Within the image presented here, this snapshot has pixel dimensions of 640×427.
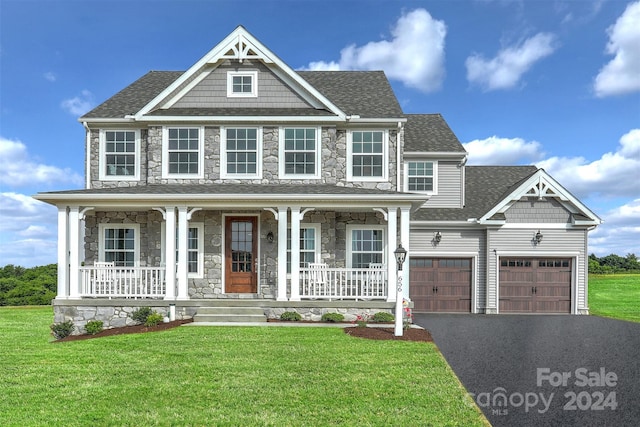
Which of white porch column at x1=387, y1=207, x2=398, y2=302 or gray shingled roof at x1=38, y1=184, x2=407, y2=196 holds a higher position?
gray shingled roof at x1=38, y1=184, x2=407, y2=196

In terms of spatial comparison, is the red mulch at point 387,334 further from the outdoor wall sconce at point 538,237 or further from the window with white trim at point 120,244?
the window with white trim at point 120,244

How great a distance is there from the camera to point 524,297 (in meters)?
16.7

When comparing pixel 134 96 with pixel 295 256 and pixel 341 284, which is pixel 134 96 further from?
pixel 341 284

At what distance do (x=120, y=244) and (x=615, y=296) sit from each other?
24203 mm

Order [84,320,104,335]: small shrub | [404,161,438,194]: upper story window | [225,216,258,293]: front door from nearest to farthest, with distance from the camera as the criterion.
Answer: [84,320,104,335]: small shrub
[225,216,258,293]: front door
[404,161,438,194]: upper story window

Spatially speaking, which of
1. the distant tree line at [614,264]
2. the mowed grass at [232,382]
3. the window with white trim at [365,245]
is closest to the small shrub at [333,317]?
the mowed grass at [232,382]

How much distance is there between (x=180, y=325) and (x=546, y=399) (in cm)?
885

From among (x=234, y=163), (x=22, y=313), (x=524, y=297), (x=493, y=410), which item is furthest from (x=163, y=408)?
(x=22, y=313)

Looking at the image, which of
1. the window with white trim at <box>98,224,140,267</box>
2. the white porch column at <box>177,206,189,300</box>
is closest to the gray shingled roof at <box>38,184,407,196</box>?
the white porch column at <box>177,206,189,300</box>

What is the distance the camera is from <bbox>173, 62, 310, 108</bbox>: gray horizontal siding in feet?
50.3

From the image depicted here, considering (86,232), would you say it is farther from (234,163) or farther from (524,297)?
(524,297)

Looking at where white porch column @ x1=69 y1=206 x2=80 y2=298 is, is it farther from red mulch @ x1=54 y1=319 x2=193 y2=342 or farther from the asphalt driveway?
the asphalt driveway

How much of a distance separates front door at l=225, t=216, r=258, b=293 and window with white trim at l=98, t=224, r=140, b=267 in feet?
10.0

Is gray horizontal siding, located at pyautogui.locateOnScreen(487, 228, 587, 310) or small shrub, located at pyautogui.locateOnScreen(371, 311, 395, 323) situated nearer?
small shrub, located at pyautogui.locateOnScreen(371, 311, 395, 323)
